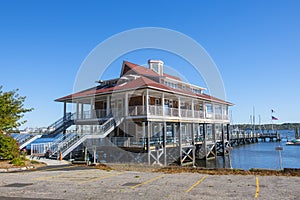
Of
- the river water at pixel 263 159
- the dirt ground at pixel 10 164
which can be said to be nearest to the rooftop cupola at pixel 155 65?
the river water at pixel 263 159

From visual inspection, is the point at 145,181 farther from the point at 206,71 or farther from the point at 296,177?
the point at 206,71

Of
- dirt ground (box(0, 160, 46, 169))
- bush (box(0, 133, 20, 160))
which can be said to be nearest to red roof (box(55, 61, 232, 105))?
dirt ground (box(0, 160, 46, 169))

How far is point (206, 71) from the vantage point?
24078mm

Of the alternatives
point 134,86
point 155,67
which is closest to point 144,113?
point 134,86

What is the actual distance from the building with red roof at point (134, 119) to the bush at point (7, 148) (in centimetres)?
328

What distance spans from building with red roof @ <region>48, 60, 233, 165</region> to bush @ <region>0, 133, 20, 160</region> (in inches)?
129

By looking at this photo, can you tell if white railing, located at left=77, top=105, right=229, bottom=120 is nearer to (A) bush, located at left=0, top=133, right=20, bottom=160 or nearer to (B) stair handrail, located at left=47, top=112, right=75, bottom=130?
(B) stair handrail, located at left=47, top=112, right=75, bottom=130

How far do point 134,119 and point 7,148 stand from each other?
984cm

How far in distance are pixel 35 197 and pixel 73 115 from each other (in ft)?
62.9

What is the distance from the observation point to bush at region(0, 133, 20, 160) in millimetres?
15516

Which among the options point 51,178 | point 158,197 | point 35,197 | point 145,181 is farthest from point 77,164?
point 158,197

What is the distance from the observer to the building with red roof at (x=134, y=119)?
21047 millimetres

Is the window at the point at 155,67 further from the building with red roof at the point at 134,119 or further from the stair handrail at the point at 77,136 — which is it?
the stair handrail at the point at 77,136

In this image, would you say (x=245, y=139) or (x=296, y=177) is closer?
(x=296, y=177)
